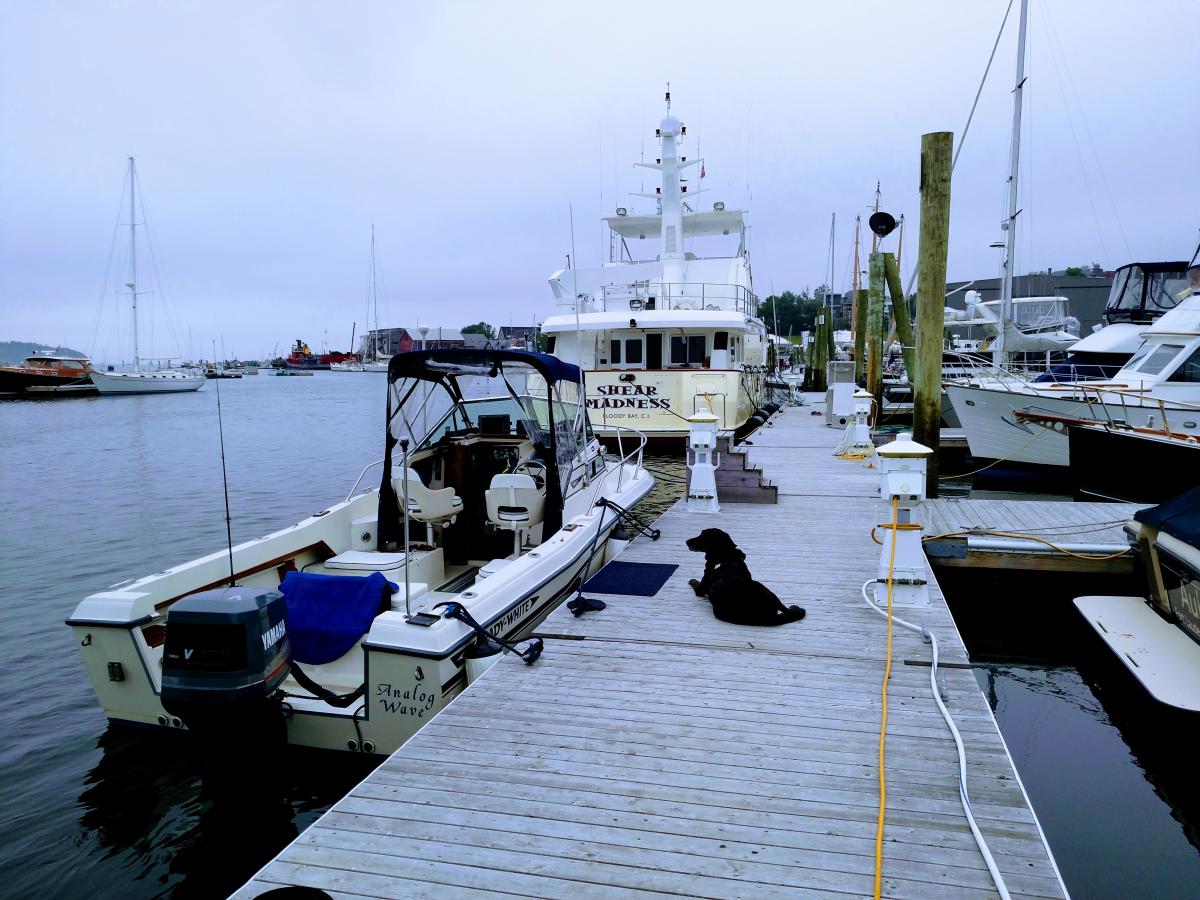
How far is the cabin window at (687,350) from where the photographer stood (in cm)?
1745

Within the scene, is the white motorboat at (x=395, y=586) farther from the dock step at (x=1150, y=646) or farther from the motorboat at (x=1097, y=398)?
the motorboat at (x=1097, y=398)

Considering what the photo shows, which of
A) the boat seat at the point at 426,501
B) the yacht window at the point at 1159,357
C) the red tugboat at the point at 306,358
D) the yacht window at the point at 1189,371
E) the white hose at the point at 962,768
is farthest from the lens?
the red tugboat at the point at 306,358

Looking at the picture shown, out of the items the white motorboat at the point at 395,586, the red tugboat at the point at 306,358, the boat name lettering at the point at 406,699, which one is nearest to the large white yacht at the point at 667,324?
the white motorboat at the point at 395,586

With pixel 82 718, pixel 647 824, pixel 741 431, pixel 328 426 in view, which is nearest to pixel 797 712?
pixel 647 824

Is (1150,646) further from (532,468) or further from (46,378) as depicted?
(46,378)

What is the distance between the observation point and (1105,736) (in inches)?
220

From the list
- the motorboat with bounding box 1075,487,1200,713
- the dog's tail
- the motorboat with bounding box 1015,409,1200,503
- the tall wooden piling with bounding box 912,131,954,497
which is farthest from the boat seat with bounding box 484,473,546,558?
the motorboat with bounding box 1015,409,1200,503

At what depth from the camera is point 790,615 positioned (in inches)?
213

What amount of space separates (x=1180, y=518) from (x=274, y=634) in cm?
636

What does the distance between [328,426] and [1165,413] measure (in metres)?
31.3

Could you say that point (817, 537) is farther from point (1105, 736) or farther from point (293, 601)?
point (293, 601)

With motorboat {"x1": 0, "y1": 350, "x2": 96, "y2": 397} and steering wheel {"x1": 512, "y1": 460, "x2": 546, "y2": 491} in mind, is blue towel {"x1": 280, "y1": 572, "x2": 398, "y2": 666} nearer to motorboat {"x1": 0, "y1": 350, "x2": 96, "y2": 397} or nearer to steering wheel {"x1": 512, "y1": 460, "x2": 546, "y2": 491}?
steering wheel {"x1": 512, "y1": 460, "x2": 546, "y2": 491}

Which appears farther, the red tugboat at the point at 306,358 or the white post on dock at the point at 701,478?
the red tugboat at the point at 306,358

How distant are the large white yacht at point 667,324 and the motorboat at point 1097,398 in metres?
5.06
